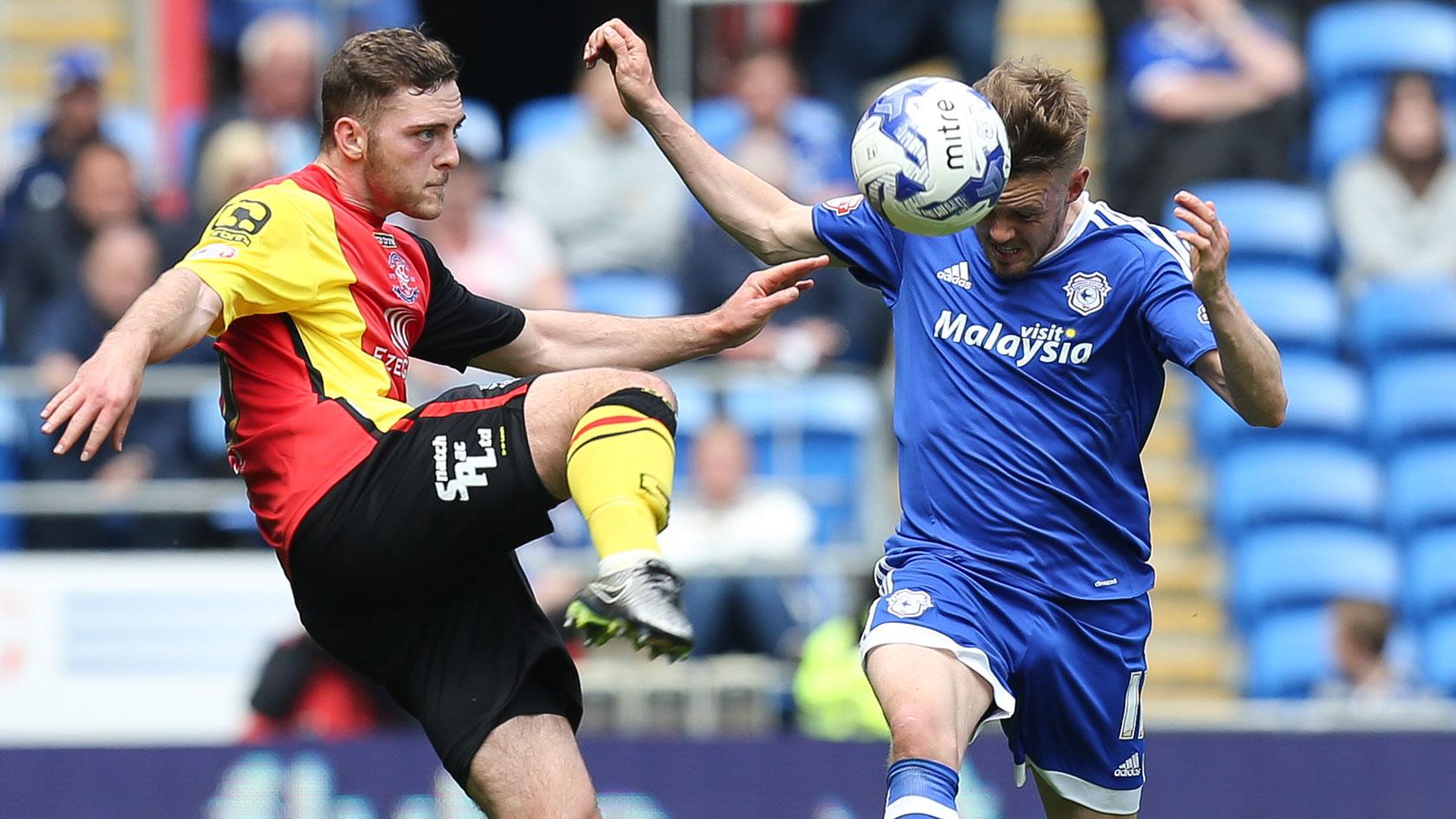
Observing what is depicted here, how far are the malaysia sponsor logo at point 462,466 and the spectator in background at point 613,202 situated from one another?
728cm

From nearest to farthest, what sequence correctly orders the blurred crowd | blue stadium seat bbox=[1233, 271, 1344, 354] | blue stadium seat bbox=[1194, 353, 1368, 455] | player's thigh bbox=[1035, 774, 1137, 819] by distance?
player's thigh bbox=[1035, 774, 1137, 819], the blurred crowd, blue stadium seat bbox=[1194, 353, 1368, 455], blue stadium seat bbox=[1233, 271, 1344, 354]

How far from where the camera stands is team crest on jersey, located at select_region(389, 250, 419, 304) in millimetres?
6105

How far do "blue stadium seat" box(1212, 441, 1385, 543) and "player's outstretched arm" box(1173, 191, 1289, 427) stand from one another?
22.2 feet

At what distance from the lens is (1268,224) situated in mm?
13156

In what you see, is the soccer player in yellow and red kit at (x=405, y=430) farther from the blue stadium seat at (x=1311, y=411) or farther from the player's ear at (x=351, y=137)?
the blue stadium seat at (x=1311, y=411)

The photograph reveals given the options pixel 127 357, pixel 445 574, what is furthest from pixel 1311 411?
pixel 127 357

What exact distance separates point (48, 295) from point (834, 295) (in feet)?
14.6

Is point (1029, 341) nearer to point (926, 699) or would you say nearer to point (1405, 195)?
point (926, 699)

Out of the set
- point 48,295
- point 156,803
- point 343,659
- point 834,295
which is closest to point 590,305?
point 834,295

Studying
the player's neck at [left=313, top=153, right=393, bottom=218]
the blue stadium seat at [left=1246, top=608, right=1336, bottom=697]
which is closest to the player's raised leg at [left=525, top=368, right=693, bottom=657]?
the player's neck at [left=313, top=153, right=393, bottom=218]

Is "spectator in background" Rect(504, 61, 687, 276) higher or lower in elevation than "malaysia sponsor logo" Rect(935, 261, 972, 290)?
lower

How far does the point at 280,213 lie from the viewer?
227 inches

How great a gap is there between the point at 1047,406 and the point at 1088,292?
333mm

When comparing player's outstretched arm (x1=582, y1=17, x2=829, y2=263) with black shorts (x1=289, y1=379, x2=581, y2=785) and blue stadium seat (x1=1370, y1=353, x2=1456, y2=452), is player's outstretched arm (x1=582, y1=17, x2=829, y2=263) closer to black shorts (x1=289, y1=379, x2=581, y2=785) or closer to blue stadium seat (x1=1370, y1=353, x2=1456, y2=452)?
black shorts (x1=289, y1=379, x2=581, y2=785)
